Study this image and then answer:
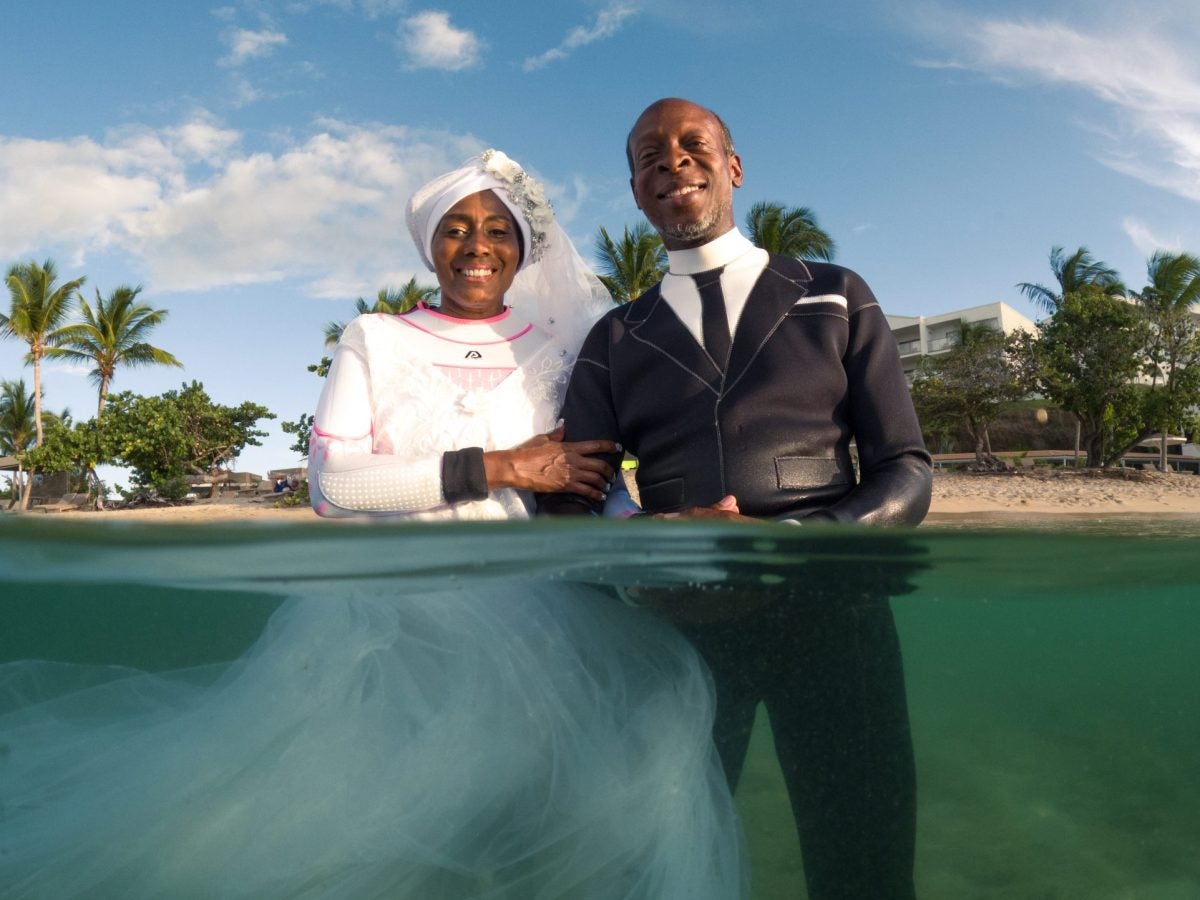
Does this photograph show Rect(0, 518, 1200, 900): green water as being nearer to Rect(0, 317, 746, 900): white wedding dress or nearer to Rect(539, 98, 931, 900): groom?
Rect(539, 98, 931, 900): groom

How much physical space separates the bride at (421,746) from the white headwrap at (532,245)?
52cm

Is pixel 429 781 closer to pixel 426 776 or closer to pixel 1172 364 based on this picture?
pixel 426 776

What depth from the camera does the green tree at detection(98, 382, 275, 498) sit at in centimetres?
2994

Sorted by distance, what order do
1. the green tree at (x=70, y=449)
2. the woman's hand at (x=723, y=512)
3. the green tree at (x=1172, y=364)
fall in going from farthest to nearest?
the green tree at (x=70, y=449)
the green tree at (x=1172, y=364)
the woman's hand at (x=723, y=512)

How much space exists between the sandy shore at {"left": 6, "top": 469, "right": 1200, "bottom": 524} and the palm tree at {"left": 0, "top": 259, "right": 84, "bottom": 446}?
42.3 feet

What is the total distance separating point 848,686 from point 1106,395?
94.0ft

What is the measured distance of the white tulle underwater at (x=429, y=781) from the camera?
8.33ft

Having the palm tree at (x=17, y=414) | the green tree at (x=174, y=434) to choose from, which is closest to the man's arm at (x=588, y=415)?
the green tree at (x=174, y=434)

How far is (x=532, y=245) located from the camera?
10.9 ft

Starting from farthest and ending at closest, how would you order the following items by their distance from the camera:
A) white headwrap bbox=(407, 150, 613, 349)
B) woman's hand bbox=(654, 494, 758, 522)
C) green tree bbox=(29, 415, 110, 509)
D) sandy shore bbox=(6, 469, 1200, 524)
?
1. green tree bbox=(29, 415, 110, 509)
2. sandy shore bbox=(6, 469, 1200, 524)
3. white headwrap bbox=(407, 150, 613, 349)
4. woman's hand bbox=(654, 494, 758, 522)

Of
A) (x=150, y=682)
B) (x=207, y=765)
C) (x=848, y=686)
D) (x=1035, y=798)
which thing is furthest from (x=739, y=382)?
(x=1035, y=798)

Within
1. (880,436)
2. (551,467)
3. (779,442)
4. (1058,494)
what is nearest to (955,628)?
(880,436)

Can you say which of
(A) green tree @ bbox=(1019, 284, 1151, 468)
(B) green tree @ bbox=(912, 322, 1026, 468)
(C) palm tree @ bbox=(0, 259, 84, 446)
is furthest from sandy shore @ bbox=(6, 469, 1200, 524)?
(C) palm tree @ bbox=(0, 259, 84, 446)

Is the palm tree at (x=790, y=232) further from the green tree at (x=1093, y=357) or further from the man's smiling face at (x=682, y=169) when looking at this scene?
the man's smiling face at (x=682, y=169)
